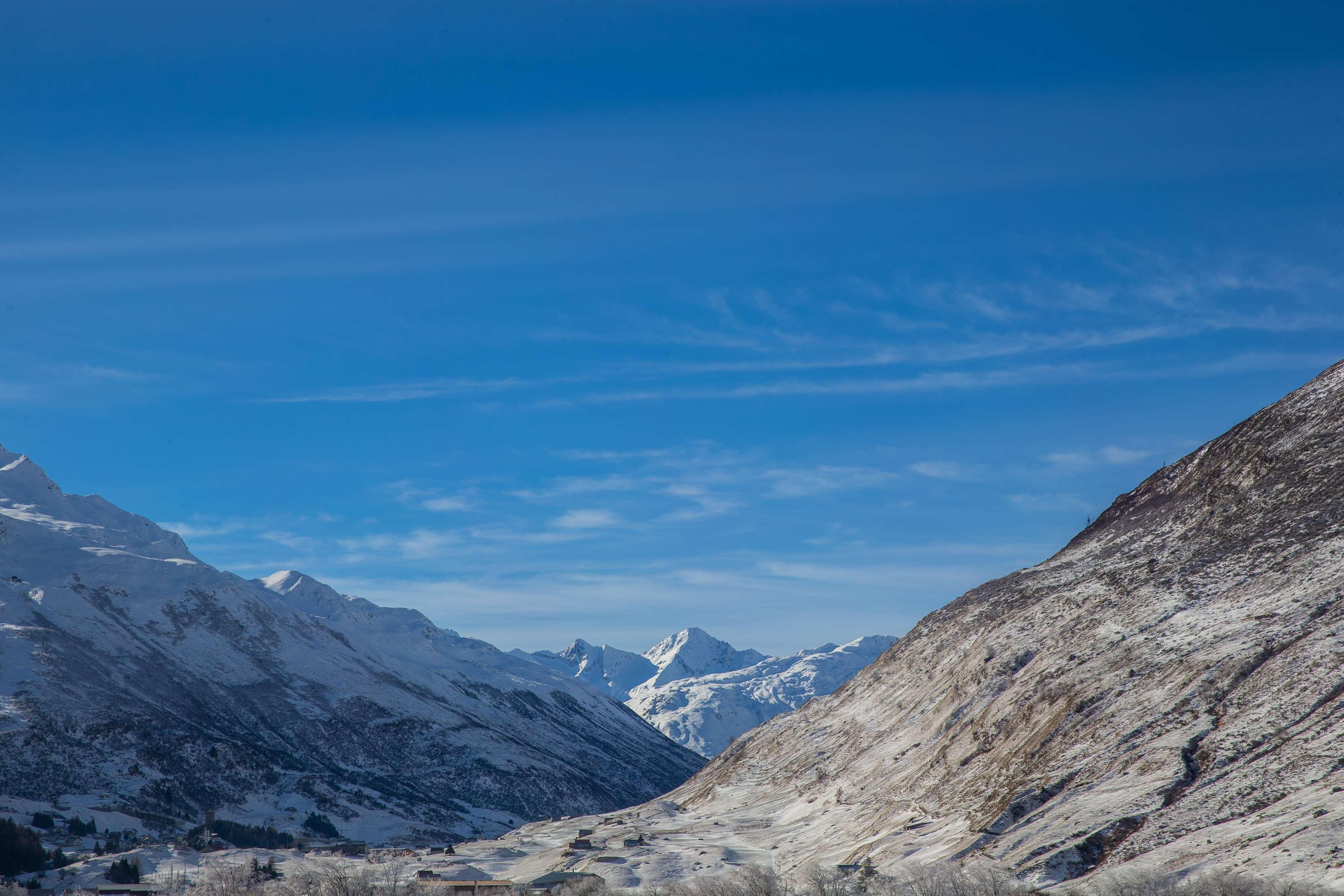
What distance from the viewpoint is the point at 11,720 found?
630ft

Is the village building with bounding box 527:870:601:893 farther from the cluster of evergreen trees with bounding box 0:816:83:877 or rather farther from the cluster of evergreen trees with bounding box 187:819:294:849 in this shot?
the cluster of evergreen trees with bounding box 187:819:294:849

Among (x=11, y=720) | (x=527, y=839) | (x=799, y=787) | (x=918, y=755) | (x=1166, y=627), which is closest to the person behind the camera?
(x=1166, y=627)

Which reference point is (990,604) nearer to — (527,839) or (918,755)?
(918,755)

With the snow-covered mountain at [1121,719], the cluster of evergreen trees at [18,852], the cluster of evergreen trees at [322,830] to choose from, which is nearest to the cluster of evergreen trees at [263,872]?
the cluster of evergreen trees at [18,852]

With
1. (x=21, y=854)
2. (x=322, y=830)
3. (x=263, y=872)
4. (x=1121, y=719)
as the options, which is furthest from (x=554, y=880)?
(x=322, y=830)

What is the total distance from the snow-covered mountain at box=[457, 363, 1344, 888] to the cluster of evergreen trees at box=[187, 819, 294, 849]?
142 ft

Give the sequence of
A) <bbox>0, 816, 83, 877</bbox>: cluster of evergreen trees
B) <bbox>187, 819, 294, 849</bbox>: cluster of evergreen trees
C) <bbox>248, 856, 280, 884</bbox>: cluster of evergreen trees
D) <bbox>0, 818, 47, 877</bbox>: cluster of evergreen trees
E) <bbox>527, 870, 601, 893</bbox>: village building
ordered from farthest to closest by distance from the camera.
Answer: <bbox>187, 819, 294, 849</bbox>: cluster of evergreen trees → <bbox>0, 816, 83, 877</bbox>: cluster of evergreen trees → <bbox>0, 818, 47, 877</bbox>: cluster of evergreen trees → <bbox>248, 856, 280, 884</bbox>: cluster of evergreen trees → <bbox>527, 870, 601, 893</bbox>: village building

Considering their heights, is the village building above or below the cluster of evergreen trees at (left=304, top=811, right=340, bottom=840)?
above

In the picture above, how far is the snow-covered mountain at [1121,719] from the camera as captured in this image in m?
77.6

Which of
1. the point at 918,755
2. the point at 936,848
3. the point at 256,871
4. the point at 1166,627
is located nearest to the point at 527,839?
the point at 256,871

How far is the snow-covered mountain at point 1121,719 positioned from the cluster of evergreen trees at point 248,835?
142 feet

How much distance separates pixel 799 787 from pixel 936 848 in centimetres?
5294

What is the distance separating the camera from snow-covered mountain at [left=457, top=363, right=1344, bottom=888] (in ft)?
255

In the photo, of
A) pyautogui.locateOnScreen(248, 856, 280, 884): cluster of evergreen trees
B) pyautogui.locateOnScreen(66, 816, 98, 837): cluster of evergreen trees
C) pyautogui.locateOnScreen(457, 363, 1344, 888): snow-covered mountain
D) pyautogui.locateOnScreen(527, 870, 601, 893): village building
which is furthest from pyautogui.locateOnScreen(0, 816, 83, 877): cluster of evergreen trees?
pyautogui.locateOnScreen(527, 870, 601, 893): village building
